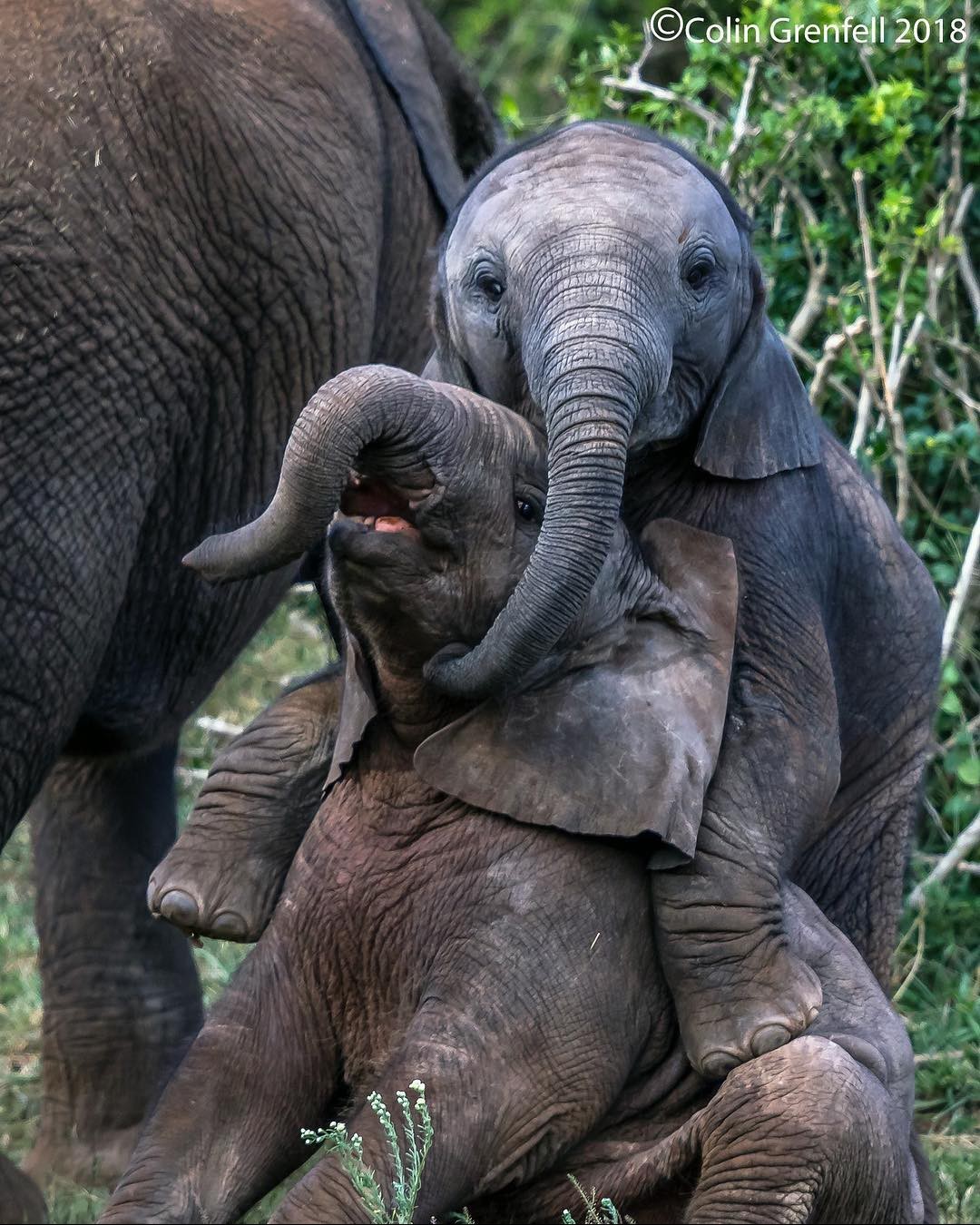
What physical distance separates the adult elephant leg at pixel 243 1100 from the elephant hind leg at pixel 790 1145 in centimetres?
49

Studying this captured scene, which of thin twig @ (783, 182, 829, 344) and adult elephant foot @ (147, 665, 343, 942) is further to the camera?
thin twig @ (783, 182, 829, 344)

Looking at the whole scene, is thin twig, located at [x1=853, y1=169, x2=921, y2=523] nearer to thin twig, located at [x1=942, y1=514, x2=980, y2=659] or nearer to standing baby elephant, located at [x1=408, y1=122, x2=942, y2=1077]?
thin twig, located at [x1=942, y1=514, x2=980, y2=659]

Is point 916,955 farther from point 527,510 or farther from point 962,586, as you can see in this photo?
point 527,510

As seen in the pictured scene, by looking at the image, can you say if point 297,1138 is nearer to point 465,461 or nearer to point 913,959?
point 465,461

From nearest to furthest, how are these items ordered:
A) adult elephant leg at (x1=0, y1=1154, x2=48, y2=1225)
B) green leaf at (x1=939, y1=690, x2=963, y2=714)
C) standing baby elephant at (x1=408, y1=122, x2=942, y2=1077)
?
standing baby elephant at (x1=408, y1=122, x2=942, y2=1077) < adult elephant leg at (x1=0, y1=1154, x2=48, y2=1225) < green leaf at (x1=939, y1=690, x2=963, y2=714)

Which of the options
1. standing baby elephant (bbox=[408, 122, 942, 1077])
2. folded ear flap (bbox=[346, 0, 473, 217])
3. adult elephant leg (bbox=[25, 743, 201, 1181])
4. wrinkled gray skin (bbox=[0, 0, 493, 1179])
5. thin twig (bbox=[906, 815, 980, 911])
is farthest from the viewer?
thin twig (bbox=[906, 815, 980, 911])

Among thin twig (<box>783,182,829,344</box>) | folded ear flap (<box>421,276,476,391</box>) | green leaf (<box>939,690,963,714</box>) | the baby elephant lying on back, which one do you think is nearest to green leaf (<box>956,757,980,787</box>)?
green leaf (<box>939,690,963,714</box>)

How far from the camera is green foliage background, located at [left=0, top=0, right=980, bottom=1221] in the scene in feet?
17.3

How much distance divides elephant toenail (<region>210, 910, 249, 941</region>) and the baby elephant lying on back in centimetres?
6

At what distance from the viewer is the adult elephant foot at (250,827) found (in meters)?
3.49

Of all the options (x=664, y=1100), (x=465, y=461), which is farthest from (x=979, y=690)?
(x=465, y=461)

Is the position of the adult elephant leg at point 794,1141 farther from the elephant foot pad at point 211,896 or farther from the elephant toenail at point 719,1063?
the elephant foot pad at point 211,896

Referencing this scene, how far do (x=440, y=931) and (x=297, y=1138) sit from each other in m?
0.37

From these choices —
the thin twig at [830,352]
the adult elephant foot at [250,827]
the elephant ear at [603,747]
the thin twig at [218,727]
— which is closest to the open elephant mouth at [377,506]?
the elephant ear at [603,747]
